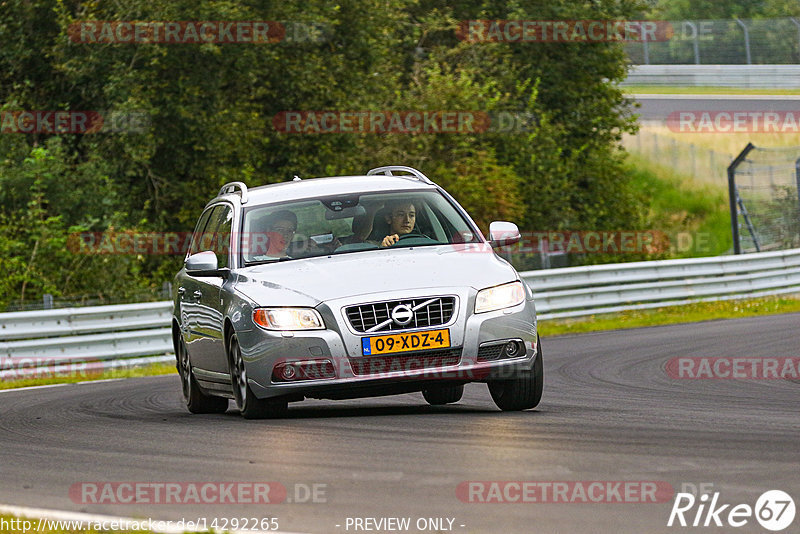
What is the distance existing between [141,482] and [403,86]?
101ft

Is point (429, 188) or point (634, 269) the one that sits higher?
point (429, 188)

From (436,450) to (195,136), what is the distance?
22.6m

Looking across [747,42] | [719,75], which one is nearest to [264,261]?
[719,75]

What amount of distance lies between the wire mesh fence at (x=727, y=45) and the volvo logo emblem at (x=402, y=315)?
39.5 metres

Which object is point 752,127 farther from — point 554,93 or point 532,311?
point 532,311

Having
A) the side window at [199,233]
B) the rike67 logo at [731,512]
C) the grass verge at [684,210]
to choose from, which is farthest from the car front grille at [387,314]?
the grass verge at [684,210]

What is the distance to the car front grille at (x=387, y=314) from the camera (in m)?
9.46

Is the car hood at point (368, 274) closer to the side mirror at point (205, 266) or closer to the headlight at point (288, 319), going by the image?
the headlight at point (288, 319)

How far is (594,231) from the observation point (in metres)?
40.0

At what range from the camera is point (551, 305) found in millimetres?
23391

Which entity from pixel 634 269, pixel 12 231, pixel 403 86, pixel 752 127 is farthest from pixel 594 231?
pixel 12 231

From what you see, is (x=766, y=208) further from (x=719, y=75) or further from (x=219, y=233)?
(x=719, y=75)

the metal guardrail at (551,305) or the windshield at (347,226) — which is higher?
the windshield at (347,226)

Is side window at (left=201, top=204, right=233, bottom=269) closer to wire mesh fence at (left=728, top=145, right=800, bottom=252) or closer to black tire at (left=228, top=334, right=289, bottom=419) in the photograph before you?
black tire at (left=228, top=334, right=289, bottom=419)
